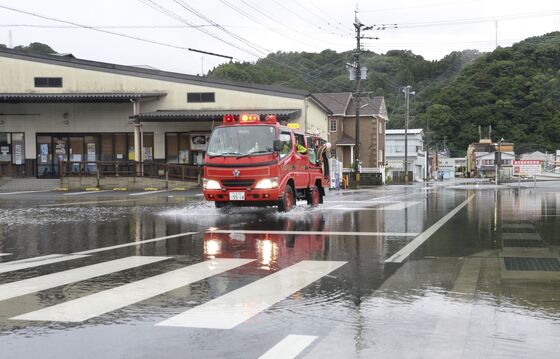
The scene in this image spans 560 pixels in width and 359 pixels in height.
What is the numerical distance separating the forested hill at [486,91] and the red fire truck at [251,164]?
5724 centimetres

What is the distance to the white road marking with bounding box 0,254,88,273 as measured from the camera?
7672 millimetres

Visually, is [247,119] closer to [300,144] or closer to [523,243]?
[300,144]

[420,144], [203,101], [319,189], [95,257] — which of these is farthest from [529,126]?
[95,257]

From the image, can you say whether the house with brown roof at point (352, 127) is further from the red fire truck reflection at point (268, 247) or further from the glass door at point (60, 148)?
the red fire truck reflection at point (268, 247)

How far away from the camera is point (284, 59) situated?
1939 inches

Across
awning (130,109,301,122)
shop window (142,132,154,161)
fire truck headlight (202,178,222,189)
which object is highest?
awning (130,109,301,122)

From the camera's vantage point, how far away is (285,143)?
15273 millimetres

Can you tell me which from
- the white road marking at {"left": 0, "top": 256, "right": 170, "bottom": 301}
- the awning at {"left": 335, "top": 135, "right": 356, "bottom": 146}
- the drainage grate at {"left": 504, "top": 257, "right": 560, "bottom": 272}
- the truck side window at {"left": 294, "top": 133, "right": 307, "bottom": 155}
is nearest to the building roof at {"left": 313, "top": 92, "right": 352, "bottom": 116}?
the awning at {"left": 335, "top": 135, "right": 356, "bottom": 146}

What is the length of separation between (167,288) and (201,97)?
29.6 metres

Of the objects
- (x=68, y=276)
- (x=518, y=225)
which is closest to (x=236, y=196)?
(x=518, y=225)

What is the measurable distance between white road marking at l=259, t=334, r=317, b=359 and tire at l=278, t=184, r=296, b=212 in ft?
34.4

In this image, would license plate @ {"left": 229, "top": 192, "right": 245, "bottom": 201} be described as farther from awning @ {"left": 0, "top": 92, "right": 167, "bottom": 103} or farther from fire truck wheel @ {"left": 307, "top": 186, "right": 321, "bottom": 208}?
awning @ {"left": 0, "top": 92, "right": 167, "bottom": 103}

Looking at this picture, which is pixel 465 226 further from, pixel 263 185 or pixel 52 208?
pixel 52 208

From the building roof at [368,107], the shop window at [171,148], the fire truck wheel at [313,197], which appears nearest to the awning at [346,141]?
the building roof at [368,107]
